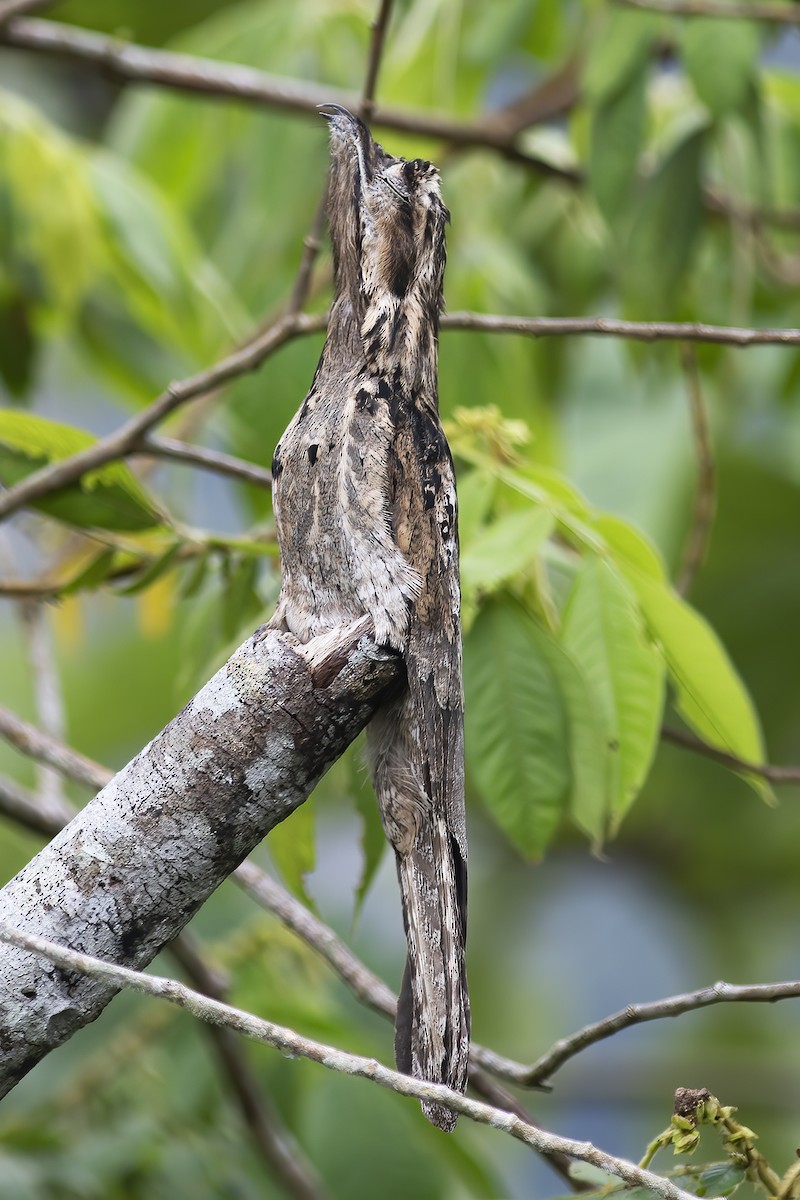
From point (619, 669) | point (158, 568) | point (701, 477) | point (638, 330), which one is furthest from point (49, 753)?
point (701, 477)

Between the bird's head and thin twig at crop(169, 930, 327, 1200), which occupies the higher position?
the bird's head

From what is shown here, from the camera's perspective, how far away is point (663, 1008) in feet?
4.48

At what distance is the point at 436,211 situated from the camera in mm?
1438

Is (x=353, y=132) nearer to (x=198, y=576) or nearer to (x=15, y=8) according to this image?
(x=198, y=576)

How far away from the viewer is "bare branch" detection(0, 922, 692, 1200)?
44.9 inches

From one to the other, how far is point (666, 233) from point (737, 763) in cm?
139

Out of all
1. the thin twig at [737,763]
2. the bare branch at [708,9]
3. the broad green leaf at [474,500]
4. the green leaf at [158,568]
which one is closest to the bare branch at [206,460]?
the green leaf at [158,568]

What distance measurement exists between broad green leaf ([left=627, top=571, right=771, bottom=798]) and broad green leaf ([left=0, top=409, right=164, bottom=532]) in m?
0.77

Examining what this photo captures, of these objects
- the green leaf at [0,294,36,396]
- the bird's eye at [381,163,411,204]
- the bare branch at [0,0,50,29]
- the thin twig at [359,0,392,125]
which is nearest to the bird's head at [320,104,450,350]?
the bird's eye at [381,163,411,204]

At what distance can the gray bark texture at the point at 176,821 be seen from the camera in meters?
1.22

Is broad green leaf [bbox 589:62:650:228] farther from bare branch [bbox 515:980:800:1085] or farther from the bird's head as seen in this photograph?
bare branch [bbox 515:980:800:1085]

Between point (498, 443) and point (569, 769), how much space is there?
1.74 ft

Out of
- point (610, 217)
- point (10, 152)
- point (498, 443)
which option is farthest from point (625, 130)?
point (10, 152)

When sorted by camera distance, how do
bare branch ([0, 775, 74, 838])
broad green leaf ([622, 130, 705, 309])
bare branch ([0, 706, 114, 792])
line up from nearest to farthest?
bare branch ([0, 706, 114, 792])
bare branch ([0, 775, 74, 838])
broad green leaf ([622, 130, 705, 309])
